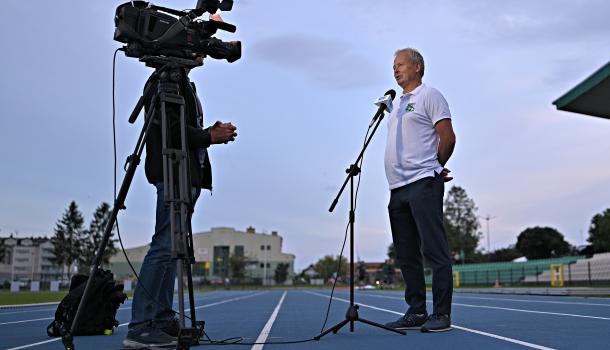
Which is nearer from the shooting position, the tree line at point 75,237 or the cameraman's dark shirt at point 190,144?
the cameraman's dark shirt at point 190,144

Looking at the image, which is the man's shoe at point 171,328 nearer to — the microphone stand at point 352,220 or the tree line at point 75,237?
the microphone stand at point 352,220

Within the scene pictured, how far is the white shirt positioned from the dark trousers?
0.28 feet

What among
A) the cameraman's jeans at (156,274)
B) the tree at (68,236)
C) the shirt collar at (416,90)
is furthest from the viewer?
the tree at (68,236)

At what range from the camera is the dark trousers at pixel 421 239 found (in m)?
4.27

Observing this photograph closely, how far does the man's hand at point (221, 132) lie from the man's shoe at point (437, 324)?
194 centimetres

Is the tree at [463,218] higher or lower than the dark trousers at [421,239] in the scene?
higher

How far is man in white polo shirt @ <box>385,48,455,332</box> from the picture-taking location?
14.1 feet

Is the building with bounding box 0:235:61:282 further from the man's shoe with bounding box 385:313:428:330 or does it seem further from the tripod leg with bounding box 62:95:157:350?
the tripod leg with bounding box 62:95:157:350

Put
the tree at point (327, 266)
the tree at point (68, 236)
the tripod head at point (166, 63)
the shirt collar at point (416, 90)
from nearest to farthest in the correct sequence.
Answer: the tripod head at point (166, 63)
the shirt collar at point (416, 90)
the tree at point (68, 236)
the tree at point (327, 266)

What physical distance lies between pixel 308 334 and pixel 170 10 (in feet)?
7.95

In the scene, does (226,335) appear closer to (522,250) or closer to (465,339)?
(465,339)

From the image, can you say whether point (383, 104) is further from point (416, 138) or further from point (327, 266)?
point (327, 266)

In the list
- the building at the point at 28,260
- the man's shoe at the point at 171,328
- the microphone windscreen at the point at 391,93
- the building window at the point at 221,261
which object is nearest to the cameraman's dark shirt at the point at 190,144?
the man's shoe at the point at 171,328

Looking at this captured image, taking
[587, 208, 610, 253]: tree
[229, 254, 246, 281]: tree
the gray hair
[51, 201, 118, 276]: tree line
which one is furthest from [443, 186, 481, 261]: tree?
the gray hair
